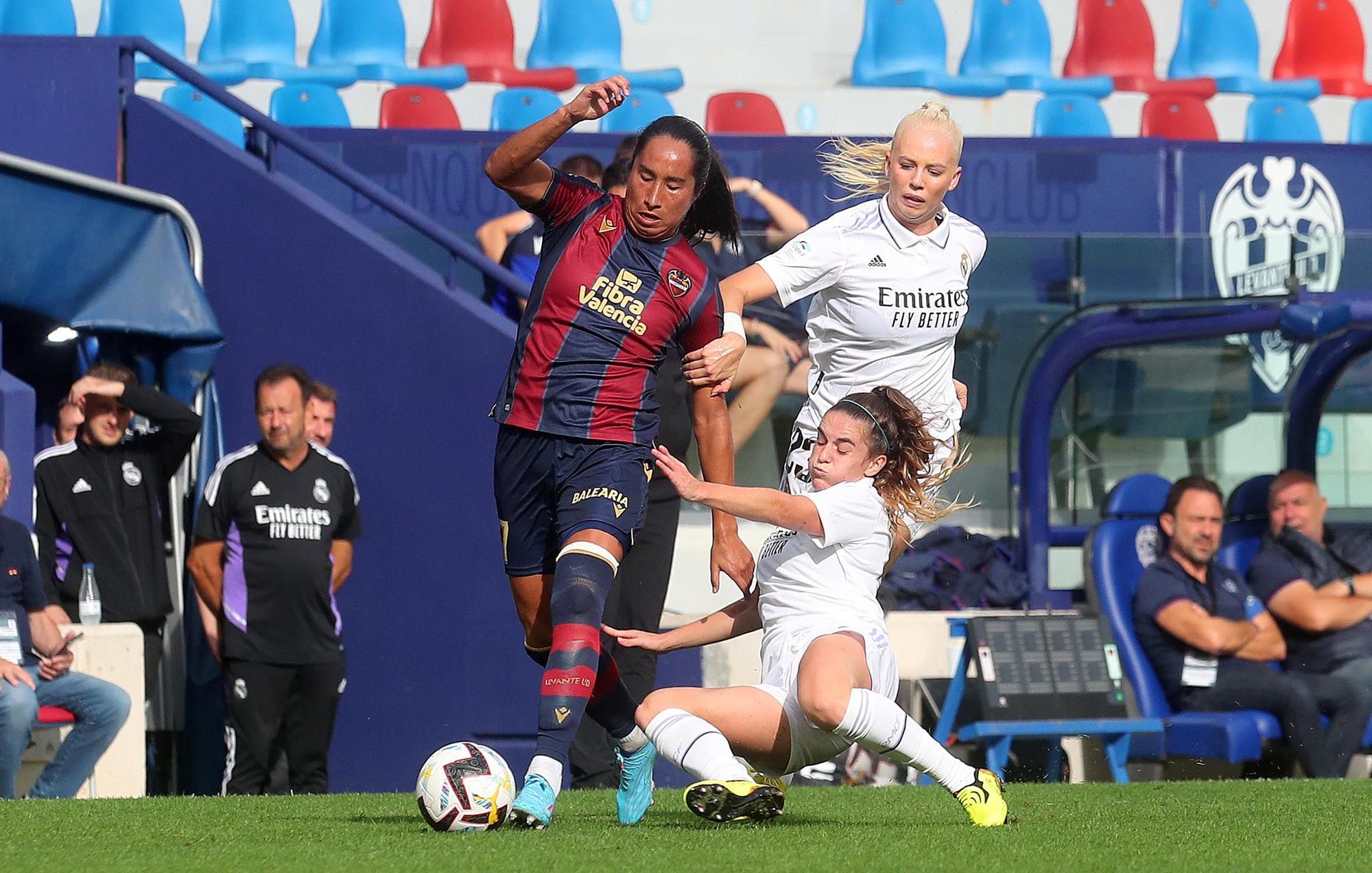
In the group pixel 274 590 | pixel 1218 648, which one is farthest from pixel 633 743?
pixel 1218 648

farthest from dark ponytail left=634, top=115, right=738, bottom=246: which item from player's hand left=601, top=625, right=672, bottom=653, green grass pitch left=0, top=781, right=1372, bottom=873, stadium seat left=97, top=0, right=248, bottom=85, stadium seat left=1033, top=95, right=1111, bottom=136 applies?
stadium seat left=97, top=0, right=248, bottom=85

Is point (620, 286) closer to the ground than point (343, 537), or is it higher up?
higher up

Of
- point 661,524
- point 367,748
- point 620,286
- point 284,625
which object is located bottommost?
point 367,748

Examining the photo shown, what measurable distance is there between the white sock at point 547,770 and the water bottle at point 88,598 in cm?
401

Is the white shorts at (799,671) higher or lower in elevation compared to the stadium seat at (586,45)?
lower

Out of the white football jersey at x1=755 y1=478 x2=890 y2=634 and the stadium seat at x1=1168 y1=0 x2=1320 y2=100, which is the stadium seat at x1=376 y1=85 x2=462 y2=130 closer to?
the stadium seat at x1=1168 y1=0 x2=1320 y2=100

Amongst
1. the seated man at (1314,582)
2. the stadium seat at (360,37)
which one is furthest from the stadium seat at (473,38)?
the seated man at (1314,582)

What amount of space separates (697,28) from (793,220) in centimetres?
636

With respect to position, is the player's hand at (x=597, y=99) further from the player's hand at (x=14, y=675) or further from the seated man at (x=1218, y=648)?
the seated man at (x=1218, y=648)

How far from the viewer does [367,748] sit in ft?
28.0

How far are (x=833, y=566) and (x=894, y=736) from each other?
53cm

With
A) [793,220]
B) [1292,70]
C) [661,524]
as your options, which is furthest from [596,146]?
[1292,70]

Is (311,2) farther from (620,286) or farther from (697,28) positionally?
(620,286)

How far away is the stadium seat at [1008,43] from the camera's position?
49.5 feet
